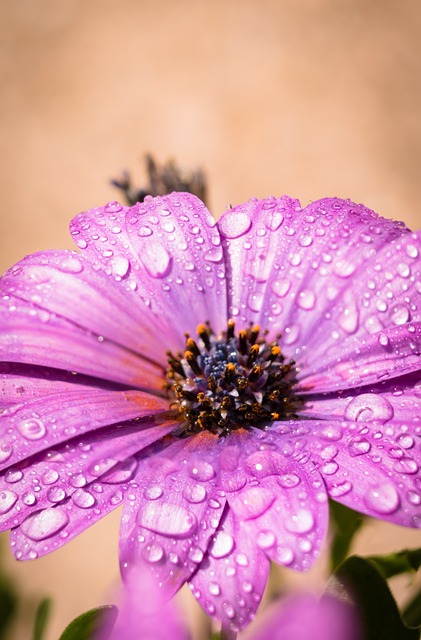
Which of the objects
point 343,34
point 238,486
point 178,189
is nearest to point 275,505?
point 238,486

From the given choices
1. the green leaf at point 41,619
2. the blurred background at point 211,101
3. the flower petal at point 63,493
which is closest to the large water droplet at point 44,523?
the flower petal at point 63,493

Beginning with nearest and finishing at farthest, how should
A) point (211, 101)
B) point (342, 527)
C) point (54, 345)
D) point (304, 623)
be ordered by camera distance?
point (304, 623) → point (54, 345) → point (342, 527) → point (211, 101)

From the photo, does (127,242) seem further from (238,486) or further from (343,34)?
(343,34)

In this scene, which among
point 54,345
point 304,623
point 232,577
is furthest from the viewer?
point 54,345

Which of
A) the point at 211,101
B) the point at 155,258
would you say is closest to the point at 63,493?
the point at 155,258

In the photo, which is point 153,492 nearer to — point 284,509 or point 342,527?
point 284,509

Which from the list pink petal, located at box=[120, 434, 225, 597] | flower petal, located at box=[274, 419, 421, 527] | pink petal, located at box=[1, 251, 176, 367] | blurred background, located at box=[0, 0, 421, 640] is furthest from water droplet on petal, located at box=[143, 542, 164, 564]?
blurred background, located at box=[0, 0, 421, 640]

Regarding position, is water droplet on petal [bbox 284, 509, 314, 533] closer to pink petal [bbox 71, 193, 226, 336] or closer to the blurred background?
pink petal [bbox 71, 193, 226, 336]
